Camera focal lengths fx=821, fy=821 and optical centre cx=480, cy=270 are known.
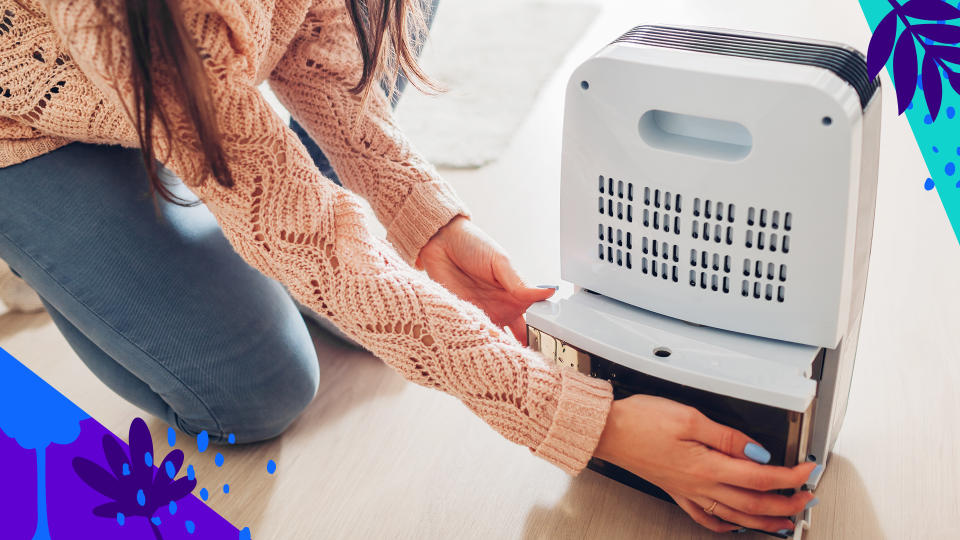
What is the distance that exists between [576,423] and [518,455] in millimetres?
228

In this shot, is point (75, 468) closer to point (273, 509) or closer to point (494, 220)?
point (273, 509)

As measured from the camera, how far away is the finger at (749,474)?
62 cm

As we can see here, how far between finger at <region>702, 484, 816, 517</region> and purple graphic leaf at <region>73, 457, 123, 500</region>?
1.72 feet

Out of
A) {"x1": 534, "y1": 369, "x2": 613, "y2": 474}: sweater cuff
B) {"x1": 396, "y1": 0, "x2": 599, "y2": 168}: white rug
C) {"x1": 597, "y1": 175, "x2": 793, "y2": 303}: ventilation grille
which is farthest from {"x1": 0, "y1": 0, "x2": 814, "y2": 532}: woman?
{"x1": 396, "y1": 0, "x2": 599, "y2": 168}: white rug

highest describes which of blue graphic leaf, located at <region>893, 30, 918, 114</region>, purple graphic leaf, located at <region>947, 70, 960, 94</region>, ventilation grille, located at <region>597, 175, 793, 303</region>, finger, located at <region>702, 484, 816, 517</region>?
blue graphic leaf, located at <region>893, 30, 918, 114</region>

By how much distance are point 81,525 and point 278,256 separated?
15.0 inches

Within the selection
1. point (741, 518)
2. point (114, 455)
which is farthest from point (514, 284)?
point (114, 455)

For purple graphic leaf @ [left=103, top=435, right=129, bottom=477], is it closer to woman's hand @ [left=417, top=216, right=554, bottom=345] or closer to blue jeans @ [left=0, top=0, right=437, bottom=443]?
blue jeans @ [left=0, top=0, right=437, bottom=443]

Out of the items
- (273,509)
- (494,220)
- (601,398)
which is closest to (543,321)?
(601,398)

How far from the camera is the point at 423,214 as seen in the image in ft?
2.80

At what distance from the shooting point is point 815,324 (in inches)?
25.3

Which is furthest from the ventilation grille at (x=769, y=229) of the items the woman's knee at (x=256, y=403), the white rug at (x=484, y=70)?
the white rug at (x=484, y=70)

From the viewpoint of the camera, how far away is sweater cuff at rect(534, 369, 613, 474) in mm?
646

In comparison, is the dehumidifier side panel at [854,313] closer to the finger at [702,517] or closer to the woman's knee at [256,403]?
the finger at [702,517]
